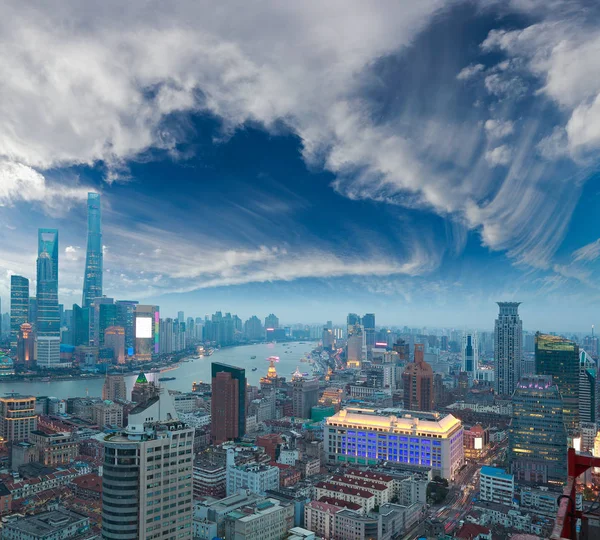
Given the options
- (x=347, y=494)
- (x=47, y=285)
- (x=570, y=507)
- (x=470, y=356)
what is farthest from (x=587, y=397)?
(x=47, y=285)

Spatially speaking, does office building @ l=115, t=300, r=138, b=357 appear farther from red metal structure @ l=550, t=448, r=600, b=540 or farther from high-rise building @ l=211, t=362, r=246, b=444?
red metal structure @ l=550, t=448, r=600, b=540

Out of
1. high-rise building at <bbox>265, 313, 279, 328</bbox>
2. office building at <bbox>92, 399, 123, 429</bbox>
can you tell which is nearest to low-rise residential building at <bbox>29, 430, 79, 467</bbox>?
office building at <bbox>92, 399, 123, 429</bbox>

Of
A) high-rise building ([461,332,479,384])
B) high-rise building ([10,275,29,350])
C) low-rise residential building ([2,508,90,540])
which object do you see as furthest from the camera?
high-rise building ([10,275,29,350])

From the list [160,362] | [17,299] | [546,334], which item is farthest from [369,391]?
[17,299]

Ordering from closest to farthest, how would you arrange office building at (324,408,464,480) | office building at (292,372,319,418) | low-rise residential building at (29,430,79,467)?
1. office building at (324,408,464,480)
2. low-rise residential building at (29,430,79,467)
3. office building at (292,372,319,418)

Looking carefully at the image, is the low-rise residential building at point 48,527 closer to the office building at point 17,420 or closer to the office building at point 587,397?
the office building at point 17,420

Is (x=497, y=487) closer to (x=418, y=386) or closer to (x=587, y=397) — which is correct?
(x=418, y=386)
